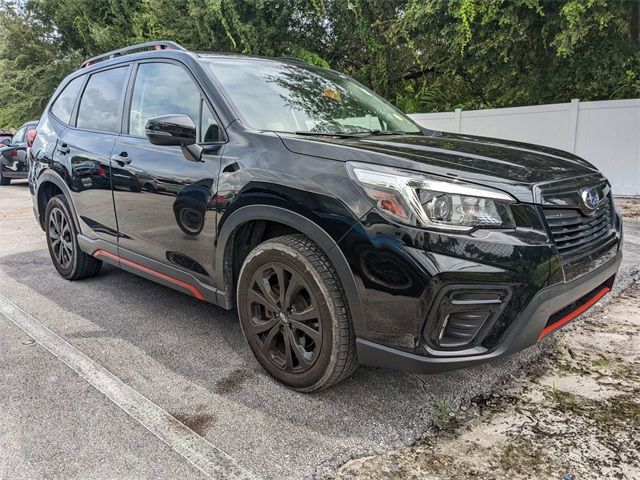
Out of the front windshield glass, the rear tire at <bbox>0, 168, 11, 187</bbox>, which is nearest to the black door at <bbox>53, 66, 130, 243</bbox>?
the front windshield glass

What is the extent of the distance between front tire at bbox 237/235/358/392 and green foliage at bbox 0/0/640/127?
27.5ft

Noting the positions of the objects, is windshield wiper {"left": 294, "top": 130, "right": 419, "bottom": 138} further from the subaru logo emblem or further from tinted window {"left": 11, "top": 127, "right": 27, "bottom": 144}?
tinted window {"left": 11, "top": 127, "right": 27, "bottom": 144}

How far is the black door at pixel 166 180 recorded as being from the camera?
298 cm

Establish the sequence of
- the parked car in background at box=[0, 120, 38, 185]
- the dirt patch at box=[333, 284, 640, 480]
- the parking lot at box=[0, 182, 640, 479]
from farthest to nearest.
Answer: the parked car in background at box=[0, 120, 38, 185], the parking lot at box=[0, 182, 640, 479], the dirt patch at box=[333, 284, 640, 480]

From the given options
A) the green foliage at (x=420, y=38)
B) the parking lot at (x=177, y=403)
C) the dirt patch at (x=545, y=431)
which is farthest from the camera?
the green foliage at (x=420, y=38)

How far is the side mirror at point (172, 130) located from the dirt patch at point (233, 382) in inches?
53.2

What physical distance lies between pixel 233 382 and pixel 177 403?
0.33 metres

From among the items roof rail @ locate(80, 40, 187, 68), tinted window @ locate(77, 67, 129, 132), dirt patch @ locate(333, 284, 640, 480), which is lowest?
dirt patch @ locate(333, 284, 640, 480)

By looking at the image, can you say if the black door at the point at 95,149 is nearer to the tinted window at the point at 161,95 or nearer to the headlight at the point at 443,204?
the tinted window at the point at 161,95

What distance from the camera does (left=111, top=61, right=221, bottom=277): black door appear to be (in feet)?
9.77

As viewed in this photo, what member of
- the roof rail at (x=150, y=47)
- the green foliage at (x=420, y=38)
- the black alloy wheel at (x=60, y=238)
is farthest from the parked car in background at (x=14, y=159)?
the roof rail at (x=150, y=47)

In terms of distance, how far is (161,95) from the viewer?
11.5 feet

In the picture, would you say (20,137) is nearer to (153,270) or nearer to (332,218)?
(153,270)

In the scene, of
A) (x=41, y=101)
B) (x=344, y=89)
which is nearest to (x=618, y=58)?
(x=344, y=89)
